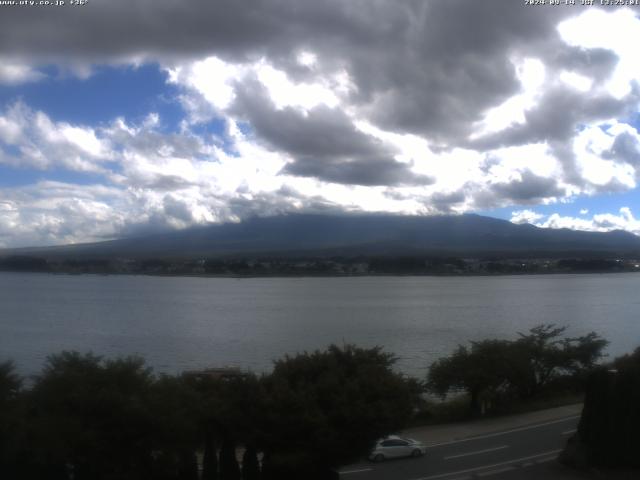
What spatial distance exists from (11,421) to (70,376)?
121cm

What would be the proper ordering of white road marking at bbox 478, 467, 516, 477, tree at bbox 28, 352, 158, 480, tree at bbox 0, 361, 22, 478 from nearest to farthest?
tree at bbox 0, 361, 22, 478 < tree at bbox 28, 352, 158, 480 < white road marking at bbox 478, 467, 516, 477

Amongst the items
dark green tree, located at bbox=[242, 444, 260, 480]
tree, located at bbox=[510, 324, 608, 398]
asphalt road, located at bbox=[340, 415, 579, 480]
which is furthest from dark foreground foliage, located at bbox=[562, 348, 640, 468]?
tree, located at bbox=[510, 324, 608, 398]

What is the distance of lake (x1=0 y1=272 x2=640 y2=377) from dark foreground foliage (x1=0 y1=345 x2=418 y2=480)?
12.5 m

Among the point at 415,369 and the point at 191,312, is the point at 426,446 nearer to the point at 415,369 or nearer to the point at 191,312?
the point at 415,369

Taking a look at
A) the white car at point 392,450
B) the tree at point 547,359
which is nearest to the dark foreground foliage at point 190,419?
the white car at point 392,450

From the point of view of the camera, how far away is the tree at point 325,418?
489 inches

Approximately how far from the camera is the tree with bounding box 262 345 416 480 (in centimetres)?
1243

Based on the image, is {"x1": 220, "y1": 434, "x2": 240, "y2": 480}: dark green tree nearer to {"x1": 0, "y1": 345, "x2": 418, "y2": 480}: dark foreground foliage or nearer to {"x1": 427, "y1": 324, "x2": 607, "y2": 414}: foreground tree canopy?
{"x1": 0, "y1": 345, "x2": 418, "y2": 480}: dark foreground foliage

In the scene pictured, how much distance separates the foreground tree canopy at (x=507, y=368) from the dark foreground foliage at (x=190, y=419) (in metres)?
11.2

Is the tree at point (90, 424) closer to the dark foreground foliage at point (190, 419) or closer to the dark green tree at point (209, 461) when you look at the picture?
the dark foreground foliage at point (190, 419)

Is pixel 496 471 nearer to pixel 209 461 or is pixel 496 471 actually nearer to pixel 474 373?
pixel 209 461

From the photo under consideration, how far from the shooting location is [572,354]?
96.7 ft

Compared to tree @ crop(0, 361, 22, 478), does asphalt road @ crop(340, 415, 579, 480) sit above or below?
below

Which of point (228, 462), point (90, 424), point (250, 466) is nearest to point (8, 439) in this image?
point (90, 424)
